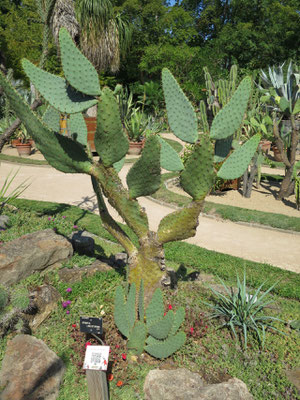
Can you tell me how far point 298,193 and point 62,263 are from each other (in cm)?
550

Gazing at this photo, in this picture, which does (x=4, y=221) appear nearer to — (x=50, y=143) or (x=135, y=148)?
(x=50, y=143)

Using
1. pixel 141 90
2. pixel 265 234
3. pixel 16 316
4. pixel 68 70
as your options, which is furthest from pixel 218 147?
pixel 141 90

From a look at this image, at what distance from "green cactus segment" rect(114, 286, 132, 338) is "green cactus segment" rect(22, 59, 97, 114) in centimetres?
160

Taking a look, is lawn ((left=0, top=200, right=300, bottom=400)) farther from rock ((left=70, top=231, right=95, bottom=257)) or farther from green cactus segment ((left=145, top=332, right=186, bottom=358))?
rock ((left=70, top=231, right=95, bottom=257))

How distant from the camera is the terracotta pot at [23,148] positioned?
13305 millimetres

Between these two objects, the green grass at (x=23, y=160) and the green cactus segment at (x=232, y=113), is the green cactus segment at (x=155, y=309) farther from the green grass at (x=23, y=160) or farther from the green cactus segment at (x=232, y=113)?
the green grass at (x=23, y=160)

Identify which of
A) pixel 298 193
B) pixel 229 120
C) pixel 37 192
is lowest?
pixel 37 192

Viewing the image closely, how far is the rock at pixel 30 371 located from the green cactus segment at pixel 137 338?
0.64m

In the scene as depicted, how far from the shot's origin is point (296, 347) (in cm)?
322

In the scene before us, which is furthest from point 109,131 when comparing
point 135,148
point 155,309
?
point 135,148

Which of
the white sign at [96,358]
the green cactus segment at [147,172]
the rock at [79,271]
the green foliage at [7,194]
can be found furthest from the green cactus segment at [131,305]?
the green foliage at [7,194]

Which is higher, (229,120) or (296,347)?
(229,120)

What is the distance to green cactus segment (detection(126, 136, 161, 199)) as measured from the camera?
8.87ft

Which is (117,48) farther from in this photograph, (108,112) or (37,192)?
(108,112)
